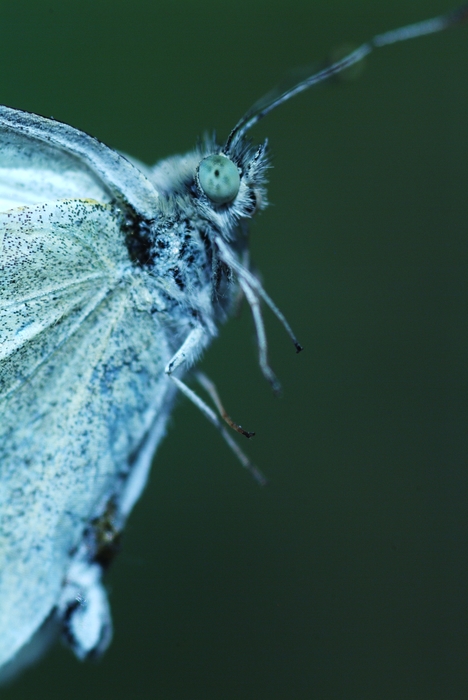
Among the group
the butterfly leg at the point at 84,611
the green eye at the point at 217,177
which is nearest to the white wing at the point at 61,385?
the butterfly leg at the point at 84,611

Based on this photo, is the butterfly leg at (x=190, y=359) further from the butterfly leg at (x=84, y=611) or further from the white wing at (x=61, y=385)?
the butterfly leg at (x=84, y=611)

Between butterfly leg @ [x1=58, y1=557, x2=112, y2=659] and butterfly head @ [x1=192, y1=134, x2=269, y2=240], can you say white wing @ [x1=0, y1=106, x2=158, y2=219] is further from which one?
butterfly leg @ [x1=58, y1=557, x2=112, y2=659]

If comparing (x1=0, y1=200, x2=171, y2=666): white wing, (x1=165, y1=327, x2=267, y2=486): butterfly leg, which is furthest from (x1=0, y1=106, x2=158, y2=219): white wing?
(x1=165, y1=327, x2=267, y2=486): butterfly leg

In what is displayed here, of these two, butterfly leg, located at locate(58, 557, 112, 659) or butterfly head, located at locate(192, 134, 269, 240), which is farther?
butterfly leg, located at locate(58, 557, 112, 659)

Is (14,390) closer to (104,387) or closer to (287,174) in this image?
(104,387)

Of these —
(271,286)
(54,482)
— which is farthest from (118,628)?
(271,286)

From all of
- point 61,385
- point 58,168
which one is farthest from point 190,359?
point 58,168
